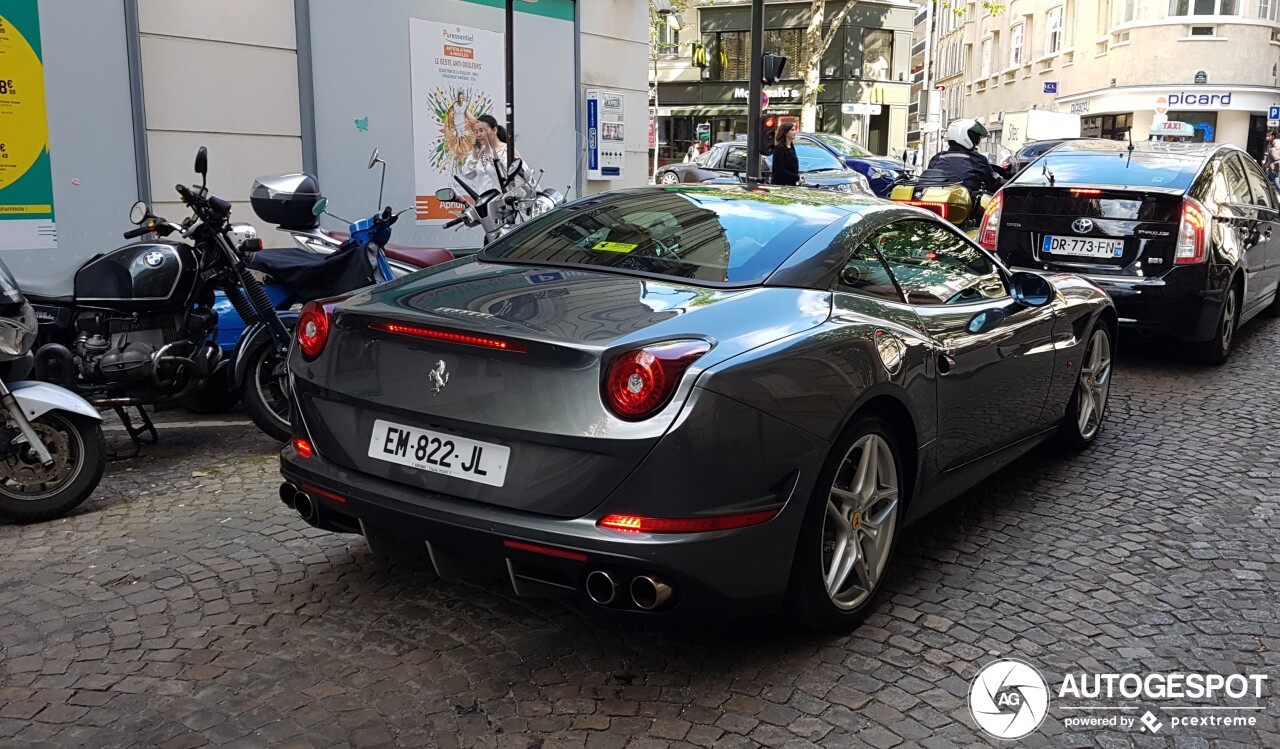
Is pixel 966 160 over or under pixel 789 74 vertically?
under

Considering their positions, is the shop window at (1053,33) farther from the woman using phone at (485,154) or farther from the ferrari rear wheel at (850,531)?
the ferrari rear wheel at (850,531)

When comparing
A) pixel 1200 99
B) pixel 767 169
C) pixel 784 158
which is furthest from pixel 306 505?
pixel 1200 99

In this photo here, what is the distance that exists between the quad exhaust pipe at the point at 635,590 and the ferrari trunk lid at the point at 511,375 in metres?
0.18

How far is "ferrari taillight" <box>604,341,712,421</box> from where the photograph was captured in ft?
9.48

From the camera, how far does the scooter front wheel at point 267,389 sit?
5.78 m

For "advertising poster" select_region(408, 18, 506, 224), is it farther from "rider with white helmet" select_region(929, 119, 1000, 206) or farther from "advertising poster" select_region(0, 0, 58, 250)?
"rider with white helmet" select_region(929, 119, 1000, 206)

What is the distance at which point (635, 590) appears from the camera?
2.95 meters

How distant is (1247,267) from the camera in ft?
28.1

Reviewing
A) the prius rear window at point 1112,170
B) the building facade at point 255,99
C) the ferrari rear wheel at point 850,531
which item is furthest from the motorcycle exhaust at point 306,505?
the prius rear window at point 1112,170

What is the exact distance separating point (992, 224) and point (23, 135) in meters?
7.06

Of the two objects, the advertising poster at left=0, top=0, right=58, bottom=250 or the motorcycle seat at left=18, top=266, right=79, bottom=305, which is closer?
the motorcycle seat at left=18, top=266, right=79, bottom=305

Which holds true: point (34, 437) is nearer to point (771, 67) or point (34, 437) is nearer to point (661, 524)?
point (661, 524)

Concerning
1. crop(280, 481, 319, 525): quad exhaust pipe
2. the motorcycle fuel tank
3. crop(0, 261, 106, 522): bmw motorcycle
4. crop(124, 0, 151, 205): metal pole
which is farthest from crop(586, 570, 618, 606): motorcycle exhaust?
crop(124, 0, 151, 205): metal pole

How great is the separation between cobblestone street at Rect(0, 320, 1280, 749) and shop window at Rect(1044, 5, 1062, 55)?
4448cm
